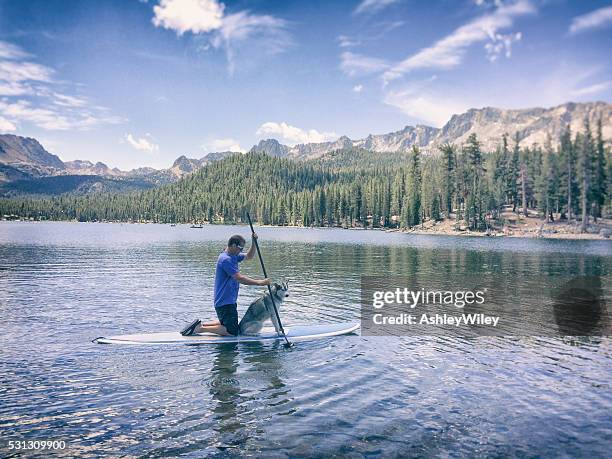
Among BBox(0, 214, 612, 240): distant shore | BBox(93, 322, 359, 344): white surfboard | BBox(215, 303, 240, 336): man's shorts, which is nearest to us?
BBox(215, 303, 240, 336): man's shorts

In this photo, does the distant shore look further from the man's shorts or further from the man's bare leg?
the man's bare leg

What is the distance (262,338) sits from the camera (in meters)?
17.3

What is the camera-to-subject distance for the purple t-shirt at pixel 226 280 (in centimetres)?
1605

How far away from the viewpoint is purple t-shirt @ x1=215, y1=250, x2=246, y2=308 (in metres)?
16.0

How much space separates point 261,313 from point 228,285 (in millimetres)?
2104

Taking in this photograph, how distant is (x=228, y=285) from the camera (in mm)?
16250

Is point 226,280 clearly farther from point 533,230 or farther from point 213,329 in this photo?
point 533,230

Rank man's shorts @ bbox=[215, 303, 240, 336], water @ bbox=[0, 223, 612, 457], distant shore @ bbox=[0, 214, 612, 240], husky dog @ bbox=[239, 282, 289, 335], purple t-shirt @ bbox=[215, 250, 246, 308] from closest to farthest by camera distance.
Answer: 1. water @ bbox=[0, 223, 612, 457]
2. purple t-shirt @ bbox=[215, 250, 246, 308]
3. man's shorts @ bbox=[215, 303, 240, 336]
4. husky dog @ bbox=[239, 282, 289, 335]
5. distant shore @ bbox=[0, 214, 612, 240]

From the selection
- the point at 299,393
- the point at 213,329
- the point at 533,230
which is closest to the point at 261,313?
the point at 213,329

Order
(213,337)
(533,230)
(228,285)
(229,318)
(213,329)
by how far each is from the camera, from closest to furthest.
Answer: (228,285)
(229,318)
(213,337)
(213,329)
(533,230)

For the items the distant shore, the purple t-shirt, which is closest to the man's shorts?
the purple t-shirt

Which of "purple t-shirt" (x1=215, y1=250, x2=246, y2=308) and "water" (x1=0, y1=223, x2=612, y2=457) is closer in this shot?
"water" (x1=0, y1=223, x2=612, y2=457)

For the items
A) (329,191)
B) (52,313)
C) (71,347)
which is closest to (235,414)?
(71,347)

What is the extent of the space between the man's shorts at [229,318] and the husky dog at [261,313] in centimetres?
45
